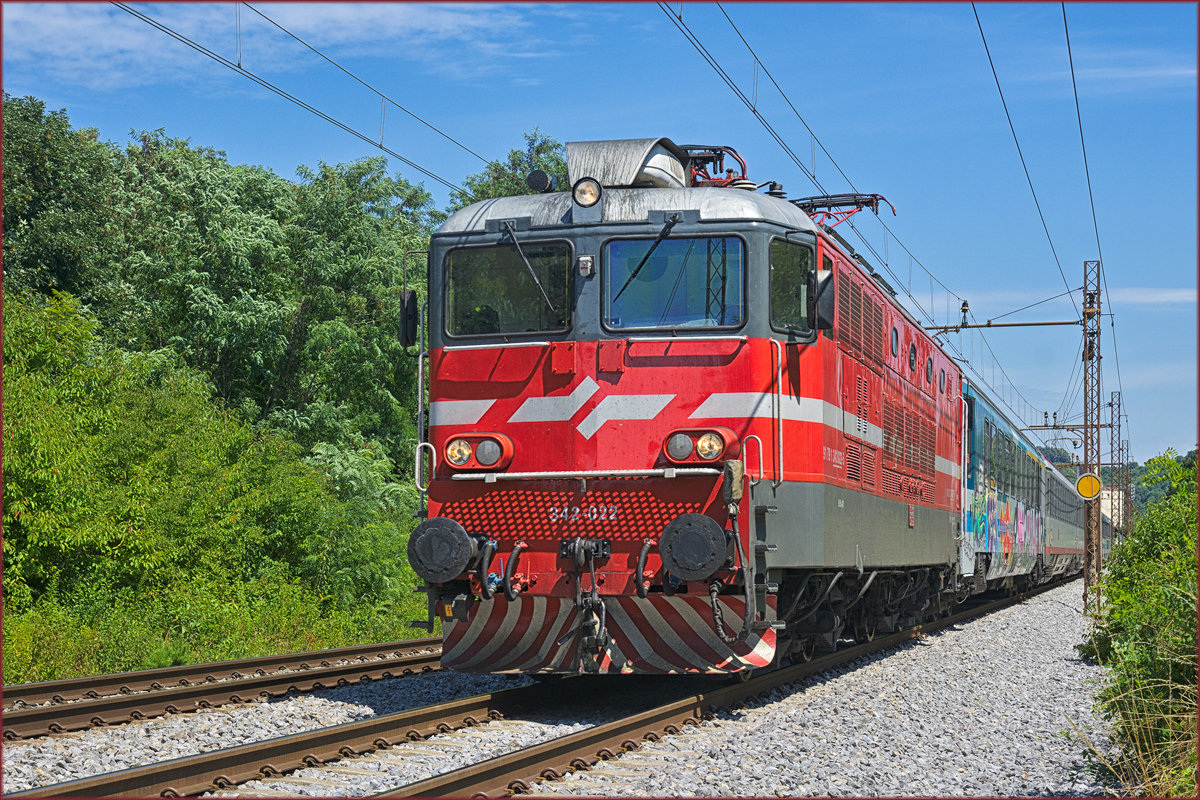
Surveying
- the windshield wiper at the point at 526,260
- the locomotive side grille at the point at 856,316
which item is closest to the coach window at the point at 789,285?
the locomotive side grille at the point at 856,316

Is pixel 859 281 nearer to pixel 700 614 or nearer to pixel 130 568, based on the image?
pixel 700 614

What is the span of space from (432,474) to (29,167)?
2311 cm

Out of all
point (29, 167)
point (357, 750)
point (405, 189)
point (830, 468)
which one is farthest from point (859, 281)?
point (405, 189)

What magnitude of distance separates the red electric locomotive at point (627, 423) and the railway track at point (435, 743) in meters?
0.49

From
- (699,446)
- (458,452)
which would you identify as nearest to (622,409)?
(699,446)

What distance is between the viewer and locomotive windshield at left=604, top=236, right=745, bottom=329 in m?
9.06

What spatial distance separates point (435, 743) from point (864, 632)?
25.1 feet

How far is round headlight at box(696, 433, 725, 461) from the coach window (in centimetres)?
107

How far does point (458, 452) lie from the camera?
9.24m

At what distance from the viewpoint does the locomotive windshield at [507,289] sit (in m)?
9.30

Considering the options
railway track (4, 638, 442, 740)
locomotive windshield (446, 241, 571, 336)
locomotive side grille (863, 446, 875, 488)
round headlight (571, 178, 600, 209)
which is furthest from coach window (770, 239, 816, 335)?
railway track (4, 638, 442, 740)

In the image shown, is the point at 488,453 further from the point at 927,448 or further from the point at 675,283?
the point at 927,448

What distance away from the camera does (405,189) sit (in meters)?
36.7

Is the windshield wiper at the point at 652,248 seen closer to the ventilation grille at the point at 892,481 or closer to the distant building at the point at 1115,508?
the ventilation grille at the point at 892,481
